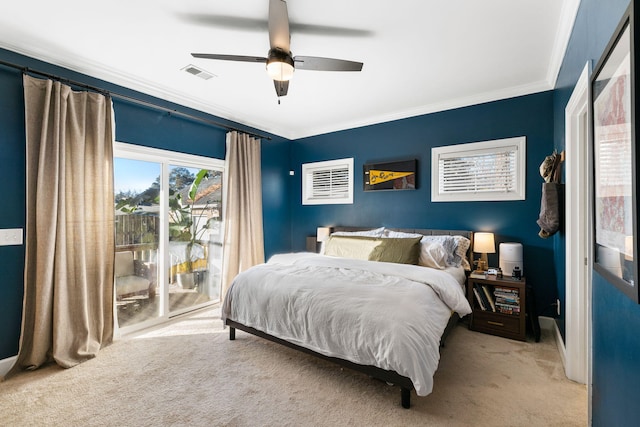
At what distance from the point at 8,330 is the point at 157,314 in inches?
50.4

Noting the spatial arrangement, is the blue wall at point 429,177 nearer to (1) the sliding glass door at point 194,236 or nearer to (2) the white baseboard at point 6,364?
(1) the sliding glass door at point 194,236

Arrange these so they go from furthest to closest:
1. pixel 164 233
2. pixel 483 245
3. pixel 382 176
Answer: pixel 382 176 < pixel 164 233 < pixel 483 245

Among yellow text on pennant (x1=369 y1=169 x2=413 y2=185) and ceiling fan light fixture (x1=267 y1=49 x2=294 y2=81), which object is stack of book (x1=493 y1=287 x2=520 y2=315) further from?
ceiling fan light fixture (x1=267 y1=49 x2=294 y2=81)

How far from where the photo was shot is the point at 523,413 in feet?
6.12

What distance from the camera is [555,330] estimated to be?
2969 millimetres

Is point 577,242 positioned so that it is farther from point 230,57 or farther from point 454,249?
point 230,57

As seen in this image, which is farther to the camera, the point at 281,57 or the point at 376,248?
the point at 376,248

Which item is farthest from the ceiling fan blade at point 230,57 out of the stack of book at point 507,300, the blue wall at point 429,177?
the stack of book at point 507,300

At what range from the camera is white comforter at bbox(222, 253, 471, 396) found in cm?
188

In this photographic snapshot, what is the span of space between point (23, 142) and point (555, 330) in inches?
206

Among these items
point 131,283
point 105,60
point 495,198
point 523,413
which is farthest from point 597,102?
point 131,283

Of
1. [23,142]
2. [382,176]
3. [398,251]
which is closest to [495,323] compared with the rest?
[398,251]

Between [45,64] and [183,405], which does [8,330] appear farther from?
[45,64]

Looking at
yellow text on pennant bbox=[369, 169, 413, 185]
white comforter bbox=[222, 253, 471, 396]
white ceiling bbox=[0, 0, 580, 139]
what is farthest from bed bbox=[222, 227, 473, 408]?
white ceiling bbox=[0, 0, 580, 139]
